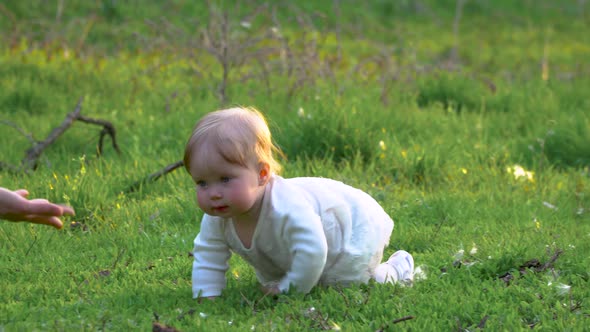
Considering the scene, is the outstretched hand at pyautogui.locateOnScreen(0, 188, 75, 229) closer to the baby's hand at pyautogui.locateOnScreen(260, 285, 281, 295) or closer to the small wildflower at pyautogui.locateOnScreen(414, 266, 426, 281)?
the baby's hand at pyautogui.locateOnScreen(260, 285, 281, 295)

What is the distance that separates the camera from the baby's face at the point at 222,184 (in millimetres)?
3576

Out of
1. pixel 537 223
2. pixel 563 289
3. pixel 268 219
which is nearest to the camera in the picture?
pixel 268 219

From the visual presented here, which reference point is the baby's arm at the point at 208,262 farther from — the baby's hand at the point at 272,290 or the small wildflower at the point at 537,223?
the small wildflower at the point at 537,223

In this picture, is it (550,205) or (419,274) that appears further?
(550,205)

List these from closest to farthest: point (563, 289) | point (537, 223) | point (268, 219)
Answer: point (268, 219) → point (563, 289) → point (537, 223)

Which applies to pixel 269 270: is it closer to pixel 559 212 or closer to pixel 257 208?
pixel 257 208

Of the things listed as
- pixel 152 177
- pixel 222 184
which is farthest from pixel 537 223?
pixel 152 177

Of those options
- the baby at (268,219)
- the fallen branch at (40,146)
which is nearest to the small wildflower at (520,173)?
the baby at (268,219)

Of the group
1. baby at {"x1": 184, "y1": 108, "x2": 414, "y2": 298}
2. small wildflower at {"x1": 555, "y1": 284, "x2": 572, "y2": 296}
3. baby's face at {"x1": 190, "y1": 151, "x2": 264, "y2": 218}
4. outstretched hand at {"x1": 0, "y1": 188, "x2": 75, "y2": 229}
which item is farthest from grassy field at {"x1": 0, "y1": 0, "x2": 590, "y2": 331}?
outstretched hand at {"x1": 0, "y1": 188, "x2": 75, "y2": 229}

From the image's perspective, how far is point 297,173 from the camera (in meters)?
5.82

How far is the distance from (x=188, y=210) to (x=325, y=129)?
139 cm

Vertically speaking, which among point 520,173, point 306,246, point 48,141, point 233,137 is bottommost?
point 520,173

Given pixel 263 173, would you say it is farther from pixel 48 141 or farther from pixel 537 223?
pixel 48 141

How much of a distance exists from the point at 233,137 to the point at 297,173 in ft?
7.43
